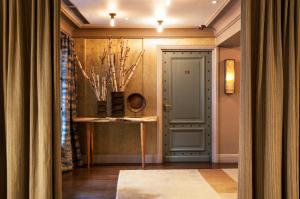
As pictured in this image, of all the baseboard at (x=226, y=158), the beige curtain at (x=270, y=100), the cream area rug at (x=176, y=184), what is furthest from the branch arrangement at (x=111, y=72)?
the beige curtain at (x=270, y=100)

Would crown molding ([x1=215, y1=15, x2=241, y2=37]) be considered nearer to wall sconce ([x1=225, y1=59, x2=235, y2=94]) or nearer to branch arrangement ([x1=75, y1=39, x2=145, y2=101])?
wall sconce ([x1=225, y1=59, x2=235, y2=94])

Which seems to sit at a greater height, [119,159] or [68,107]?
[68,107]

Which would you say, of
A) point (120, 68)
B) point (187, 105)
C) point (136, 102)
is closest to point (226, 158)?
point (187, 105)

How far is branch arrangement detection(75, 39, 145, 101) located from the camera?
19.9ft

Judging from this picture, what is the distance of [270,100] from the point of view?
7.16ft

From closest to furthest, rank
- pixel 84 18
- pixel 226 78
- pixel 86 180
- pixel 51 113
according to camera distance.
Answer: pixel 51 113 < pixel 86 180 < pixel 84 18 < pixel 226 78

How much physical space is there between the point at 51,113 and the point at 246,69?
53.3 inches

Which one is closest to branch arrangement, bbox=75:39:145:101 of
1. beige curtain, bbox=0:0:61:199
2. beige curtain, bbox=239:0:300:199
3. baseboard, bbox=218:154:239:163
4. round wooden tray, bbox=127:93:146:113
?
round wooden tray, bbox=127:93:146:113

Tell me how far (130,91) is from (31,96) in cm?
416

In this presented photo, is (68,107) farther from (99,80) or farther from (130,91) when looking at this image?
(130,91)

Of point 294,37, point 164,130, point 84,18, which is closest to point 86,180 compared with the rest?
point 164,130

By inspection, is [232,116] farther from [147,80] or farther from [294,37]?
[294,37]

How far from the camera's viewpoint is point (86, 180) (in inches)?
197

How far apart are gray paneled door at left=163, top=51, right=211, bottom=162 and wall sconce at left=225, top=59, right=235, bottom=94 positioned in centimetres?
34
